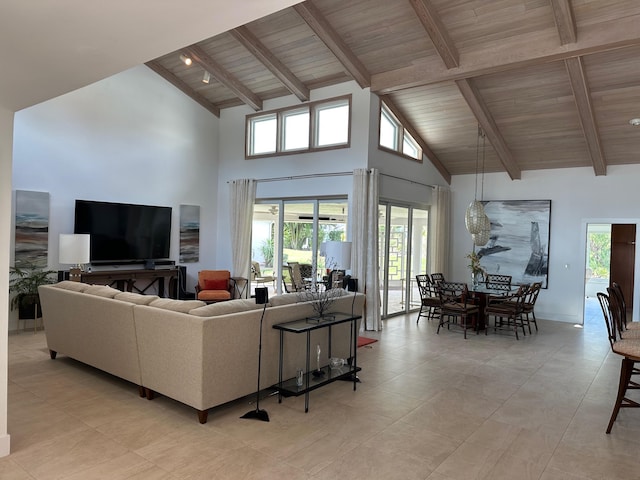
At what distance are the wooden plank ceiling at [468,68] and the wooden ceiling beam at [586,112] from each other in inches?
0.8

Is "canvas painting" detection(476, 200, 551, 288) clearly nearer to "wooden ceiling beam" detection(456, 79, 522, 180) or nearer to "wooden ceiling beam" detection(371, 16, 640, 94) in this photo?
"wooden ceiling beam" detection(456, 79, 522, 180)

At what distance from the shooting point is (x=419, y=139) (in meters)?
8.71

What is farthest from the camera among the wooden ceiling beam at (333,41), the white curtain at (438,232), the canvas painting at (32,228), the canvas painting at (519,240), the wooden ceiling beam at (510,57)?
the white curtain at (438,232)

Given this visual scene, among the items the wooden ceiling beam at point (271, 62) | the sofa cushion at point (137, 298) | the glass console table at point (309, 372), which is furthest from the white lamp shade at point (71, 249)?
the wooden ceiling beam at point (271, 62)

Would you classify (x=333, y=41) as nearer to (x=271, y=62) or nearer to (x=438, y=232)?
(x=271, y=62)

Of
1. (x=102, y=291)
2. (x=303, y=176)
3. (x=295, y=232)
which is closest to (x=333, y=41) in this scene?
(x=303, y=176)

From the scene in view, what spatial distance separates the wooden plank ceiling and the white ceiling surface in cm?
404

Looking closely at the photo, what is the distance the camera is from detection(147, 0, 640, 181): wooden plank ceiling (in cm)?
542

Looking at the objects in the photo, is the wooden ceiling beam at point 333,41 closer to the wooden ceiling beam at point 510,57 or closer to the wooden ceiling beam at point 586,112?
the wooden ceiling beam at point 510,57

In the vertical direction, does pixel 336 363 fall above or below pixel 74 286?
below

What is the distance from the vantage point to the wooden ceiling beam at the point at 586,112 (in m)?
5.92

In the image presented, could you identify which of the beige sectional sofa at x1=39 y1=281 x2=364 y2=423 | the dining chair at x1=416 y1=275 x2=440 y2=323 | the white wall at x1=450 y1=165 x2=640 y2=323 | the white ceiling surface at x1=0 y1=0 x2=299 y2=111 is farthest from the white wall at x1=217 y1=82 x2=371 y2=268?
the white ceiling surface at x1=0 y1=0 x2=299 y2=111

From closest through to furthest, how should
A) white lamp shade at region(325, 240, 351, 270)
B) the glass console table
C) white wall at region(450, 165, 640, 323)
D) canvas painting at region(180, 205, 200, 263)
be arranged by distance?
1. the glass console table
2. white lamp shade at region(325, 240, 351, 270)
3. white wall at region(450, 165, 640, 323)
4. canvas painting at region(180, 205, 200, 263)

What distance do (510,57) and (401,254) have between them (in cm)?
398
